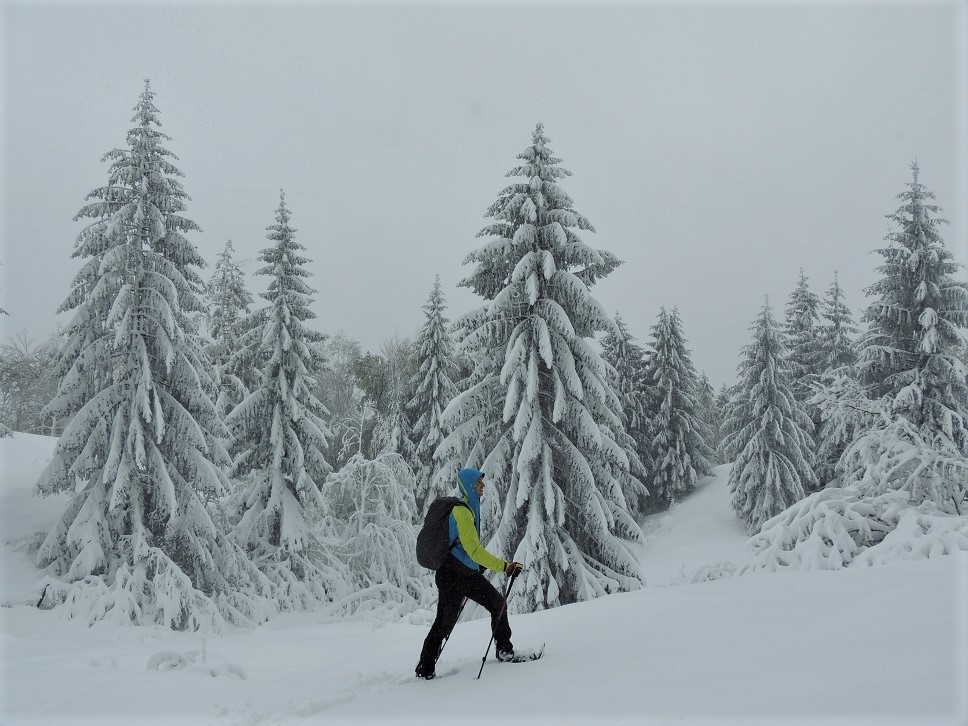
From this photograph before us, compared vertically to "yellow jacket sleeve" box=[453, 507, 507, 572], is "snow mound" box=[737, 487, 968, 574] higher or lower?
lower

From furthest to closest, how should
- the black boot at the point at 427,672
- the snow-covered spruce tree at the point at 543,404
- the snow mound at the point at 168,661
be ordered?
the snow-covered spruce tree at the point at 543,404
the snow mound at the point at 168,661
the black boot at the point at 427,672

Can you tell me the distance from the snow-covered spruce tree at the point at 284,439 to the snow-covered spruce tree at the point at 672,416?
24.3m

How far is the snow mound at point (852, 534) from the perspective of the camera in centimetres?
757

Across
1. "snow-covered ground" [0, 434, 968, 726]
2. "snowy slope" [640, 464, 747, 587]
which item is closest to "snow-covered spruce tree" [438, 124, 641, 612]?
"snow-covered ground" [0, 434, 968, 726]

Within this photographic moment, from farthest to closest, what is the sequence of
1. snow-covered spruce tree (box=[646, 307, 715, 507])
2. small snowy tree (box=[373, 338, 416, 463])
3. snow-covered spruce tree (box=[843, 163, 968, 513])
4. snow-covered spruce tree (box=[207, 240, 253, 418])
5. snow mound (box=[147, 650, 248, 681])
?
snow-covered spruce tree (box=[646, 307, 715, 507]), small snowy tree (box=[373, 338, 416, 463]), snow-covered spruce tree (box=[207, 240, 253, 418]), snow-covered spruce tree (box=[843, 163, 968, 513]), snow mound (box=[147, 650, 248, 681])

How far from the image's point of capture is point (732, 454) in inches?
1410

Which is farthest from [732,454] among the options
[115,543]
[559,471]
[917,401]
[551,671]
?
[551,671]

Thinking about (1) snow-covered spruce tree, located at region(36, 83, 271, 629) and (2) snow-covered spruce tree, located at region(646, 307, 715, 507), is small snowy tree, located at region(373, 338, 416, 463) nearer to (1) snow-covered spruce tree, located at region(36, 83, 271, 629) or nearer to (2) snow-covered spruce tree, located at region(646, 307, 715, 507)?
(1) snow-covered spruce tree, located at region(36, 83, 271, 629)

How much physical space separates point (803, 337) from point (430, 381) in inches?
895

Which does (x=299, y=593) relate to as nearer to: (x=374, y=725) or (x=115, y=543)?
(x=115, y=543)

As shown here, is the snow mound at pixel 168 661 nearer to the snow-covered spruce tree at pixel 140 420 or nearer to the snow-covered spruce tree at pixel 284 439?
the snow-covered spruce tree at pixel 140 420

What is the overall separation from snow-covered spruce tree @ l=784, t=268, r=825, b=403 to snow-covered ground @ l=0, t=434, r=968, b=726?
31597mm

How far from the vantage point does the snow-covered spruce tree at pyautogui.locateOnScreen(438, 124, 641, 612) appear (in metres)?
14.2

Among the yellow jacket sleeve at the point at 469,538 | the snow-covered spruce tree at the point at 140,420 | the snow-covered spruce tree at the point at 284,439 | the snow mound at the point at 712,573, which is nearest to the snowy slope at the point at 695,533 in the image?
the snow-covered spruce tree at the point at 284,439
